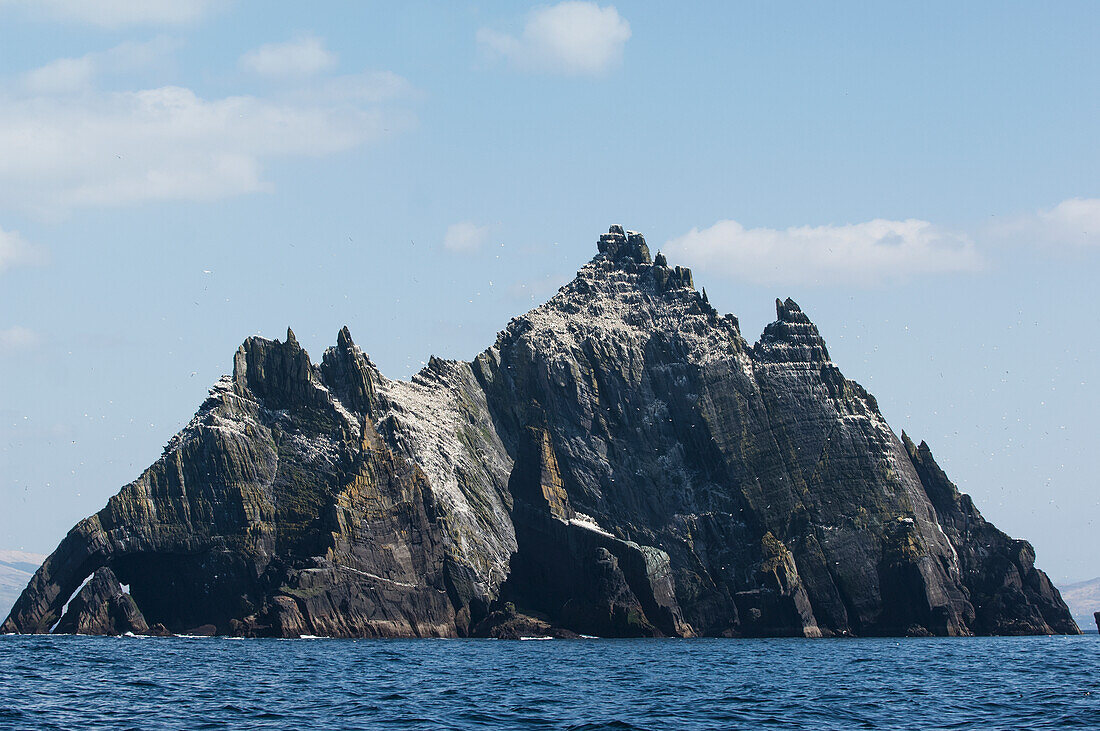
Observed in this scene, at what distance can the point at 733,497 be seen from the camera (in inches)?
6501

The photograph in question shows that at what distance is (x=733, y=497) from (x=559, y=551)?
84.9ft

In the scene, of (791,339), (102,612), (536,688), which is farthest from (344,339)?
(536,688)

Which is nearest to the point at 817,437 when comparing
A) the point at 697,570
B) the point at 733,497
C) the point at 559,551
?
the point at 733,497

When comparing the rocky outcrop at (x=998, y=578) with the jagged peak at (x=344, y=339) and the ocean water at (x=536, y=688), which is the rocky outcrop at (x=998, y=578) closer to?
the ocean water at (x=536, y=688)

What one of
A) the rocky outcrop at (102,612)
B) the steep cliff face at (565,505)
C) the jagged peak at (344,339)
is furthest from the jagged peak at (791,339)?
the rocky outcrop at (102,612)

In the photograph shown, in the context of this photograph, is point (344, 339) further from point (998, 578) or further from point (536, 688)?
point (536, 688)

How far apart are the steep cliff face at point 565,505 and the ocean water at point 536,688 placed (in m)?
34.7

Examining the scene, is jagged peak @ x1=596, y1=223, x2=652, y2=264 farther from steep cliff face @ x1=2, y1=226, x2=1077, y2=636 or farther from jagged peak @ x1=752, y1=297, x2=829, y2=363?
jagged peak @ x1=752, y1=297, x2=829, y2=363

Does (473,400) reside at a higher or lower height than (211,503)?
higher

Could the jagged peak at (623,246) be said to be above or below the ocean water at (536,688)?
above

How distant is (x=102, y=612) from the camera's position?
464ft

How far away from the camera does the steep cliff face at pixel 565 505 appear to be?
146250 millimetres

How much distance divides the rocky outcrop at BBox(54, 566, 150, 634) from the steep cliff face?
4105 mm

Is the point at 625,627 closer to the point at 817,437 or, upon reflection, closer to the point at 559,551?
the point at 559,551
